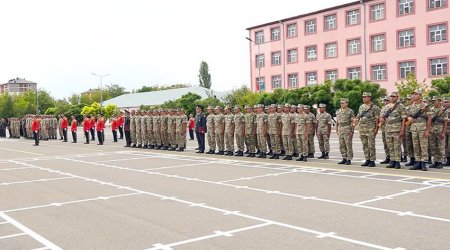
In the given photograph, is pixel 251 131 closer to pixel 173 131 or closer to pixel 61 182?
pixel 173 131

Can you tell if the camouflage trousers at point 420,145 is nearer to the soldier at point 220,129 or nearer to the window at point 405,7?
the soldier at point 220,129

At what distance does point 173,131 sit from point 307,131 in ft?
24.9

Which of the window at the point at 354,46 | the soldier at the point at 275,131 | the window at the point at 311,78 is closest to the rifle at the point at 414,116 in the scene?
the soldier at the point at 275,131

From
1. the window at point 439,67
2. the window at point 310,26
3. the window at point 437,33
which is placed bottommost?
the window at point 439,67

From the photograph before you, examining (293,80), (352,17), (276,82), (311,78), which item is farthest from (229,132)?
(276,82)

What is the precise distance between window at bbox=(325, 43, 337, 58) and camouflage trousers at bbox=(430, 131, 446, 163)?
40455mm

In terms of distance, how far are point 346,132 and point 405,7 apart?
118 feet

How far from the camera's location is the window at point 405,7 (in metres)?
44.5

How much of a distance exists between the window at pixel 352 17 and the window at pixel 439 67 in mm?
8945

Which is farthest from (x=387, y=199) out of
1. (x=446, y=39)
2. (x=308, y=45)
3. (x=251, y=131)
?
(x=308, y=45)

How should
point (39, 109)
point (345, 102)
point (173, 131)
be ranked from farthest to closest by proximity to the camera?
point (39, 109), point (173, 131), point (345, 102)

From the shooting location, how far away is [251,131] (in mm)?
16922

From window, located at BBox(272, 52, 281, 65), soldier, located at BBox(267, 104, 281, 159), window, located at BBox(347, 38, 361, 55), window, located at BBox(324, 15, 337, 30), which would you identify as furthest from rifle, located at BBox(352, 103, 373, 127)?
window, located at BBox(272, 52, 281, 65)

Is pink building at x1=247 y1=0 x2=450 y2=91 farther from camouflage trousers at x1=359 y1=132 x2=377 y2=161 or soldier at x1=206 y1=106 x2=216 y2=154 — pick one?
camouflage trousers at x1=359 y1=132 x2=377 y2=161
